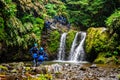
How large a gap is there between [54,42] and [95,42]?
4.19 meters

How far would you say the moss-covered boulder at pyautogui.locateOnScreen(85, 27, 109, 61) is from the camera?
2028cm

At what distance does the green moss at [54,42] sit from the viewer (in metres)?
23.0

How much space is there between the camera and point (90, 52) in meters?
21.0

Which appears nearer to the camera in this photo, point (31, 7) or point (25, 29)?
point (25, 29)

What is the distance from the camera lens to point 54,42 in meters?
23.4

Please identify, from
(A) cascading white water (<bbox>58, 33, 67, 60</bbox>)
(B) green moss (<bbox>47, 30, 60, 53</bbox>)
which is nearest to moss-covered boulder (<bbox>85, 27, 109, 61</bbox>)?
(A) cascading white water (<bbox>58, 33, 67, 60</bbox>)

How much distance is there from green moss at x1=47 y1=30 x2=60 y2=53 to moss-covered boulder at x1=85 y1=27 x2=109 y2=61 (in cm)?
279

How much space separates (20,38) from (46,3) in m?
8.94

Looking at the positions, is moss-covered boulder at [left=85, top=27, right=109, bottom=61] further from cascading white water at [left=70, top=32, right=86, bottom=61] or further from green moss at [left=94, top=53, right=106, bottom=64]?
cascading white water at [left=70, top=32, right=86, bottom=61]

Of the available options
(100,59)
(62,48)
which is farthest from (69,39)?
(100,59)

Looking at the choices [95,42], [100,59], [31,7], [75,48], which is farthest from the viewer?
[75,48]

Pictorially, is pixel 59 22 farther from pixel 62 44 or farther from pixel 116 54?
pixel 116 54

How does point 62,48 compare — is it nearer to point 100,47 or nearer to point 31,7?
point 100,47

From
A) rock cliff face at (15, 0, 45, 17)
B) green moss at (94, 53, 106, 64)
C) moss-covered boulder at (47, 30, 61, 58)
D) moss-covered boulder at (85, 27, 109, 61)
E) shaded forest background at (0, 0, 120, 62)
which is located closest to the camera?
shaded forest background at (0, 0, 120, 62)
